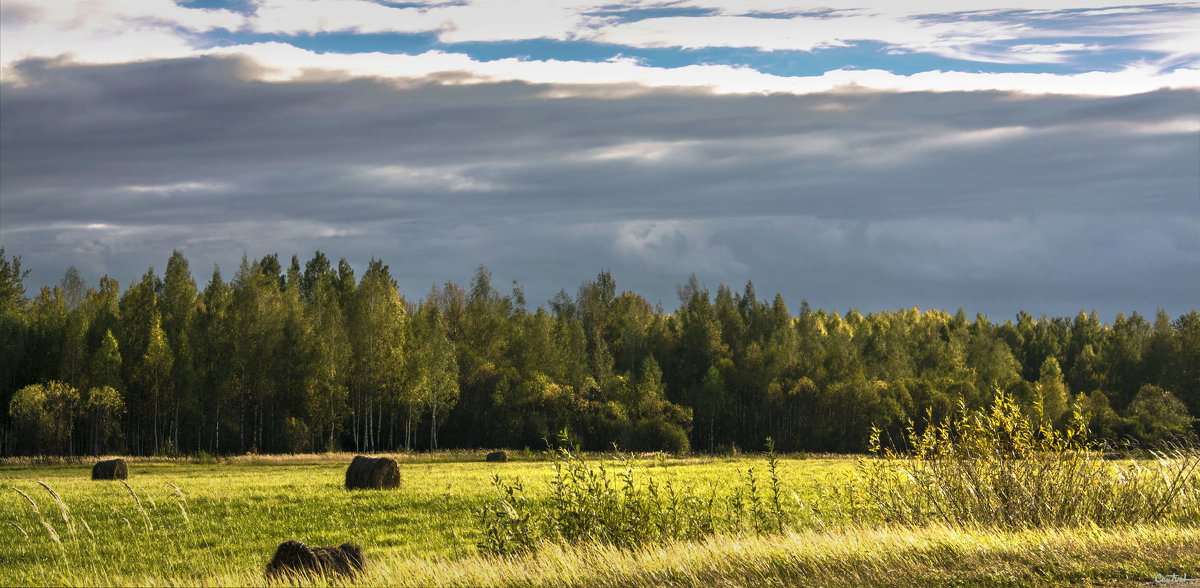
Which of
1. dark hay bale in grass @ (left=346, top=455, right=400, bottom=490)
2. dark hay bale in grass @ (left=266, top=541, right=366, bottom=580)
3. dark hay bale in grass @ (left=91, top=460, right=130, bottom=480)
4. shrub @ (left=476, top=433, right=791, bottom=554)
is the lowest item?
dark hay bale in grass @ (left=91, top=460, right=130, bottom=480)

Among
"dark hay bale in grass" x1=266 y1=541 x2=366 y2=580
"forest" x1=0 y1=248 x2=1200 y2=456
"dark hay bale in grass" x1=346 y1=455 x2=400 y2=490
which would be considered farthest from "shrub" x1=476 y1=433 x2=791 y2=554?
"forest" x1=0 y1=248 x2=1200 y2=456

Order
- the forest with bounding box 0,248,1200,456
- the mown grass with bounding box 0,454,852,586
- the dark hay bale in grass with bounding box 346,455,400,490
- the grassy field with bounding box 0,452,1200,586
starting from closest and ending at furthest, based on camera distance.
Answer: the grassy field with bounding box 0,452,1200,586
the mown grass with bounding box 0,454,852,586
the dark hay bale in grass with bounding box 346,455,400,490
the forest with bounding box 0,248,1200,456

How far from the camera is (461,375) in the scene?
100125 millimetres

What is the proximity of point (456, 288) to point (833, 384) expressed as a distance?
156 ft

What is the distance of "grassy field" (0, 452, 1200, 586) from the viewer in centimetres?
1209

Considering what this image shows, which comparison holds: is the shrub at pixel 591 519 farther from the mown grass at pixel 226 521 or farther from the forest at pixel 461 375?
the forest at pixel 461 375

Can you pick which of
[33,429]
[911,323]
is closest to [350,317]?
[33,429]

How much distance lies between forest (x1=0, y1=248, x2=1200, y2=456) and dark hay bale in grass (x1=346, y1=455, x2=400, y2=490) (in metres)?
38.3

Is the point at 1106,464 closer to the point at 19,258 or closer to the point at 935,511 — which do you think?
the point at 935,511

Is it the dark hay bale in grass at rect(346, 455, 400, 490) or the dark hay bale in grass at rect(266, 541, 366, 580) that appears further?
the dark hay bale in grass at rect(346, 455, 400, 490)

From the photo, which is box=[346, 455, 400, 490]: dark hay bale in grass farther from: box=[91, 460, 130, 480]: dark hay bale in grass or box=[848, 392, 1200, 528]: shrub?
box=[848, 392, 1200, 528]: shrub
